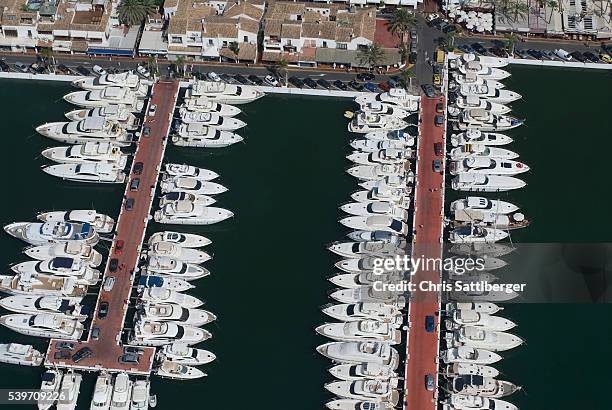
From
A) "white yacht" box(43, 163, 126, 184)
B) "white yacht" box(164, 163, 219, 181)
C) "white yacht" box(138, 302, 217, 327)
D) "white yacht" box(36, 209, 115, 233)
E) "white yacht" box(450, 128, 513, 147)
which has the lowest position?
"white yacht" box(138, 302, 217, 327)

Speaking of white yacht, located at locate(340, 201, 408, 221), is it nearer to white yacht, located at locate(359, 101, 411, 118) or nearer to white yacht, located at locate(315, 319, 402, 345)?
white yacht, located at locate(359, 101, 411, 118)

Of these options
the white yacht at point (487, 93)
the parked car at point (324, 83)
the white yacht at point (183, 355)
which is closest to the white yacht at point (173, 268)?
the white yacht at point (183, 355)

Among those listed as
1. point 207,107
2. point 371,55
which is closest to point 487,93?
point 371,55

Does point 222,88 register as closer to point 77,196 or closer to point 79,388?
point 77,196

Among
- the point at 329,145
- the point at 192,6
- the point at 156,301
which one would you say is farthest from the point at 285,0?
the point at 156,301

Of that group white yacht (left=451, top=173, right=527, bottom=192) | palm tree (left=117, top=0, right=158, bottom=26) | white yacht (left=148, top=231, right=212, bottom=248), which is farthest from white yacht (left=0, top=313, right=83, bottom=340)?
white yacht (left=451, top=173, right=527, bottom=192)

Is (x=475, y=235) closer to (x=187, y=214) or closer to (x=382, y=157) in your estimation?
(x=382, y=157)

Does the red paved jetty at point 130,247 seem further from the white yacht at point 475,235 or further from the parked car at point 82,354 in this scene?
the white yacht at point 475,235
